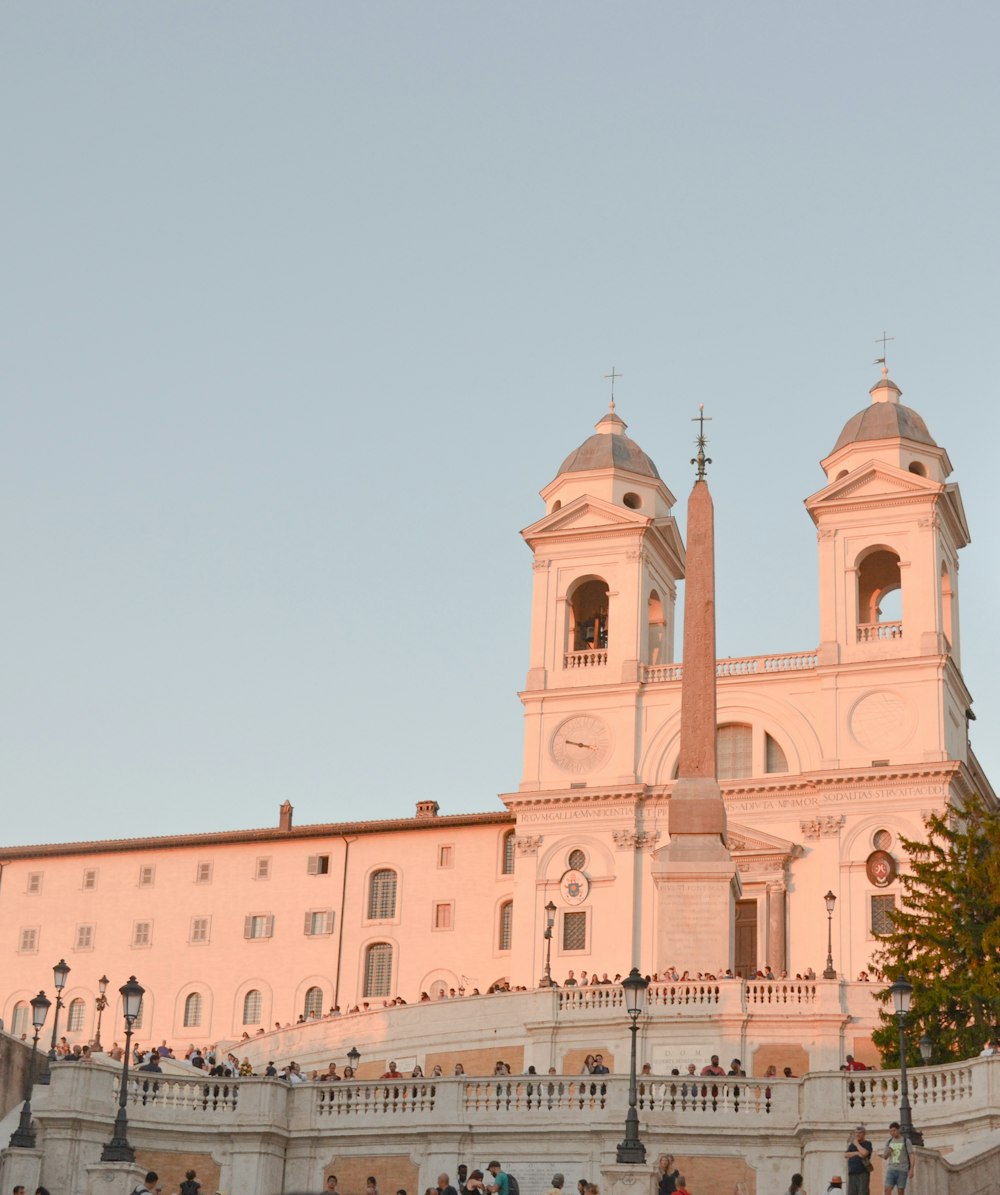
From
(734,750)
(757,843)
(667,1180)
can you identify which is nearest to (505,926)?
(734,750)

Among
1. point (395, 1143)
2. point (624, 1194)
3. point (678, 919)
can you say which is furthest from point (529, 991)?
point (624, 1194)

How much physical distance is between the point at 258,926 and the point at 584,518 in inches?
790

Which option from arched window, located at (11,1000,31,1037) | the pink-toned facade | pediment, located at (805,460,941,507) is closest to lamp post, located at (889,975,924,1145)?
the pink-toned facade

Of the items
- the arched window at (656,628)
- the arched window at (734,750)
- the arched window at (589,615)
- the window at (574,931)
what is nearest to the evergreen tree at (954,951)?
the window at (574,931)

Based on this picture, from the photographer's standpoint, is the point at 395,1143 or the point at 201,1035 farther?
the point at 201,1035

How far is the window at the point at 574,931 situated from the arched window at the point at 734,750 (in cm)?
693

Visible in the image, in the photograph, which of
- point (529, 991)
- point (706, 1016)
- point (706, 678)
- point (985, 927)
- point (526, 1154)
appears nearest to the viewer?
point (526, 1154)

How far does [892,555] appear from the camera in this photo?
7388 cm

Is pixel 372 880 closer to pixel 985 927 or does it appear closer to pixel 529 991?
pixel 529 991

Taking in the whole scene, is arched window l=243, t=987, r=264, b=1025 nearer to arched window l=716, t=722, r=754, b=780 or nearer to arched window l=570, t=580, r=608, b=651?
arched window l=570, t=580, r=608, b=651

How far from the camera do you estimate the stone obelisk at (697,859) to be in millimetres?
52812

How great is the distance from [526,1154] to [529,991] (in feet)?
61.0

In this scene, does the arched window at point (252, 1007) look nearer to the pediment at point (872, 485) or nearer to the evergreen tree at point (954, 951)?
the pediment at point (872, 485)

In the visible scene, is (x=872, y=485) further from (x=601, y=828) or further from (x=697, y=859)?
(x=697, y=859)
